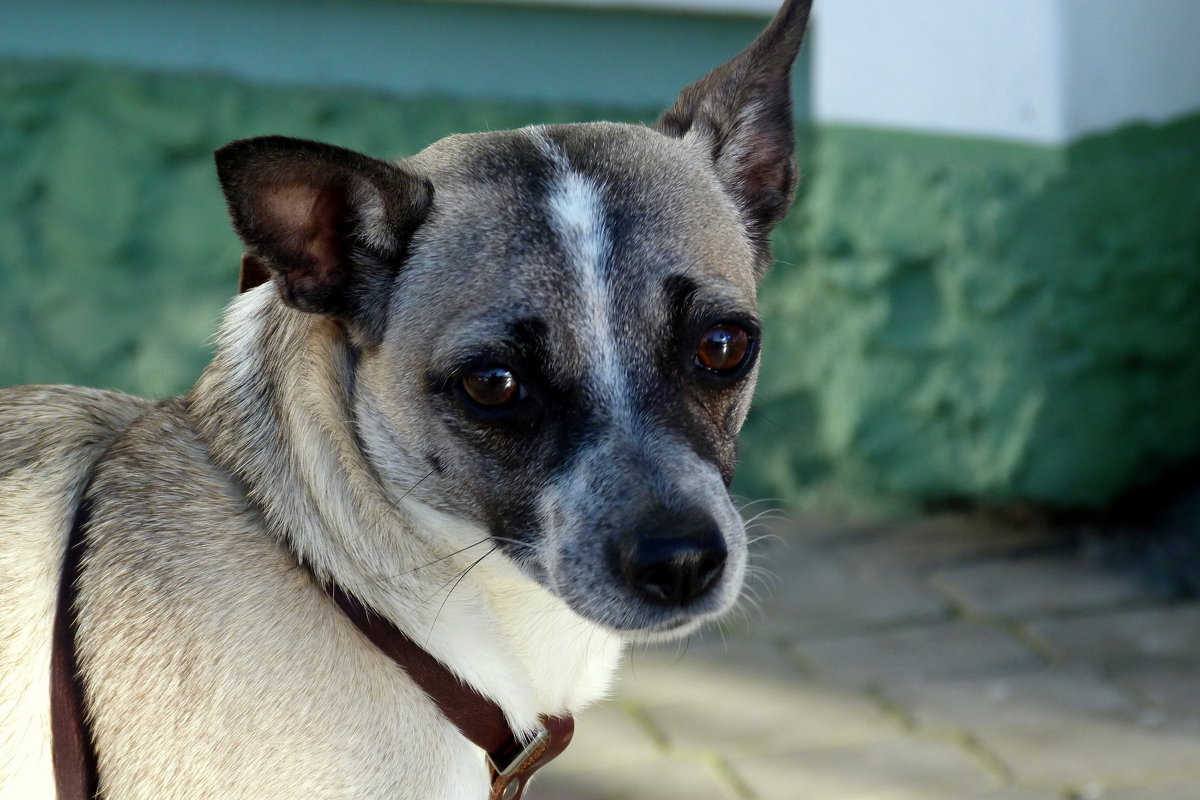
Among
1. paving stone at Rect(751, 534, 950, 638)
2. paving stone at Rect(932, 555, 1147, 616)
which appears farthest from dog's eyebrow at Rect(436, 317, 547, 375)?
paving stone at Rect(932, 555, 1147, 616)

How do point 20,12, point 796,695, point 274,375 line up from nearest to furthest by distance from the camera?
point 274,375 < point 796,695 < point 20,12

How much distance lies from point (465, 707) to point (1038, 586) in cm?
308

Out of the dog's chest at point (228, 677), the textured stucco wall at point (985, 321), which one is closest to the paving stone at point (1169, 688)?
the textured stucco wall at point (985, 321)

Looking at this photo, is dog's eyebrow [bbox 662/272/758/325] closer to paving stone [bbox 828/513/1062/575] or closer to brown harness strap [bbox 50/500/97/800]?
brown harness strap [bbox 50/500/97/800]

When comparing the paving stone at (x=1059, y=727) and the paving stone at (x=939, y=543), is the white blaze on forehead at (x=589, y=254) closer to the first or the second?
the paving stone at (x=1059, y=727)

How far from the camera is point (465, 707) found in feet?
7.67

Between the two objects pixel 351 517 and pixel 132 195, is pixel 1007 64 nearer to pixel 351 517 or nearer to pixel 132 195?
pixel 132 195

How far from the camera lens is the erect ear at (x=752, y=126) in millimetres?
2709

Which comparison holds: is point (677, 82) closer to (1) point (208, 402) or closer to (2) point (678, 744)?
(2) point (678, 744)

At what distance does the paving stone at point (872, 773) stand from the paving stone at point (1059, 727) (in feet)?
0.43

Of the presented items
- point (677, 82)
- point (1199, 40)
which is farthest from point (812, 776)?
point (1199, 40)

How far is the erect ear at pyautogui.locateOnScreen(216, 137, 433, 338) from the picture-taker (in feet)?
7.30

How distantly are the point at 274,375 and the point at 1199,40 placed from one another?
161 inches

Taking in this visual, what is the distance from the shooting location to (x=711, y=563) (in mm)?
2285
